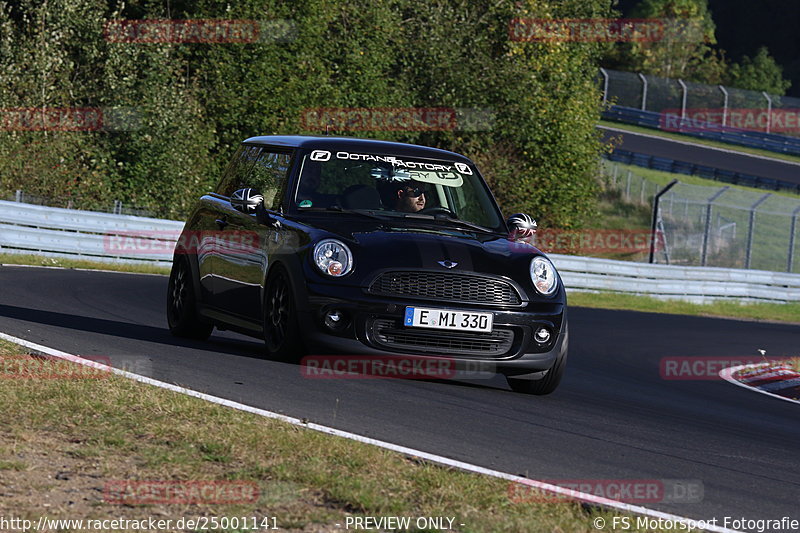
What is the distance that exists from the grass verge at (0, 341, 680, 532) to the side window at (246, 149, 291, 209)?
2.95 metres

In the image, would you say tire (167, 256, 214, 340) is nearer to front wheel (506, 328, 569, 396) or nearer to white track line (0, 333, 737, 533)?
white track line (0, 333, 737, 533)

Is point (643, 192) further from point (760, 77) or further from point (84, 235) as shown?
point (760, 77)

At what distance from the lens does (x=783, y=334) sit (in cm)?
2108

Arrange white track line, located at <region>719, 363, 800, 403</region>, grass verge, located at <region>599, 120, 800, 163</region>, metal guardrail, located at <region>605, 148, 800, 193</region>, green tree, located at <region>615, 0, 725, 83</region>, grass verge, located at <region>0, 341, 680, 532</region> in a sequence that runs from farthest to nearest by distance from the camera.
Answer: green tree, located at <region>615, 0, 725, 83</region>
grass verge, located at <region>599, 120, 800, 163</region>
metal guardrail, located at <region>605, 148, 800, 193</region>
white track line, located at <region>719, 363, 800, 403</region>
grass verge, located at <region>0, 341, 680, 532</region>

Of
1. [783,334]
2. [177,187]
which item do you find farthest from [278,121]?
[783,334]

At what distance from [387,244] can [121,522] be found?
168 inches

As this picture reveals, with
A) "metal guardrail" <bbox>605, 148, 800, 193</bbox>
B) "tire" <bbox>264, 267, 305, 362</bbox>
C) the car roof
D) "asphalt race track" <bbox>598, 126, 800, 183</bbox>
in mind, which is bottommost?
"metal guardrail" <bbox>605, 148, 800, 193</bbox>

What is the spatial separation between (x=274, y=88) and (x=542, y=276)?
2341cm

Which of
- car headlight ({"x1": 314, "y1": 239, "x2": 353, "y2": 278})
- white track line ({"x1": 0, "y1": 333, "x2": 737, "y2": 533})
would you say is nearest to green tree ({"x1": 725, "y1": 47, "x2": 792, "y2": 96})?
car headlight ({"x1": 314, "y1": 239, "x2": 353, "y2": 278})

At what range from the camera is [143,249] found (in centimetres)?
2283

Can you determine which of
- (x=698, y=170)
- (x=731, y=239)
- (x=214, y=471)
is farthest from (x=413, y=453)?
(x=698, y=170)

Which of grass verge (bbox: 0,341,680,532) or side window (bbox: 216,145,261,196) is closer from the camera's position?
grass verge (bbox: 0,341,680,532)

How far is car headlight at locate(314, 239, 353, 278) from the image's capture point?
8.45m

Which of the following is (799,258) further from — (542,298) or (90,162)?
(542,298)
